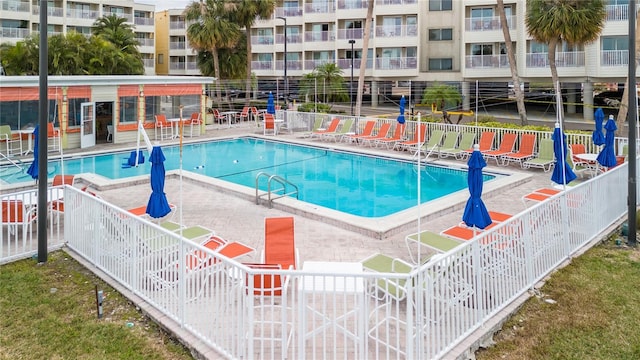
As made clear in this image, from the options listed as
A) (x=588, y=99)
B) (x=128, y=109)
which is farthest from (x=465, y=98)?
(x=128, y=109)

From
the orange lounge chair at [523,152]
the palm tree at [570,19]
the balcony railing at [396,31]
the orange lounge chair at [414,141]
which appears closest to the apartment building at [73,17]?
the balcony railing at [396,31]

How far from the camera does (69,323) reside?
640 cm

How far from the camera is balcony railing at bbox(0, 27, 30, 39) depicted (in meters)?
44.7

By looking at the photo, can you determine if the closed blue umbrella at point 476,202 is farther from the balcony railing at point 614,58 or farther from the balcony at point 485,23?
the balcony at point 485,23

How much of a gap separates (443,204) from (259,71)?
40.8 meters

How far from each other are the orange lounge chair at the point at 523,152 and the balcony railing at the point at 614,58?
1864cm

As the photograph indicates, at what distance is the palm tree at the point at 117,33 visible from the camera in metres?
39.1

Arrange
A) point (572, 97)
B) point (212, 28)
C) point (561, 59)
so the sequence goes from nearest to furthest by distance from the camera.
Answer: point (561, 59)
point (212, 28)
point (572, 97)

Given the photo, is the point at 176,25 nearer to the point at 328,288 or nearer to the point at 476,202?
the point at 476,202

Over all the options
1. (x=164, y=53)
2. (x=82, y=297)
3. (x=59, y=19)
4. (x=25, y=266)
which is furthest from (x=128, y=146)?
(x=164, y=53)

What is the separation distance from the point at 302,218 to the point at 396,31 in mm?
34317

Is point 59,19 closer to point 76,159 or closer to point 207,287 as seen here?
point 76,159

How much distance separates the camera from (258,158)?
21297 mm

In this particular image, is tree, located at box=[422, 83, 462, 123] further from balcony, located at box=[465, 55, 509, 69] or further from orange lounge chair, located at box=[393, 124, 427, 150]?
balcony, located at box=[465, 55, 509, 69]
